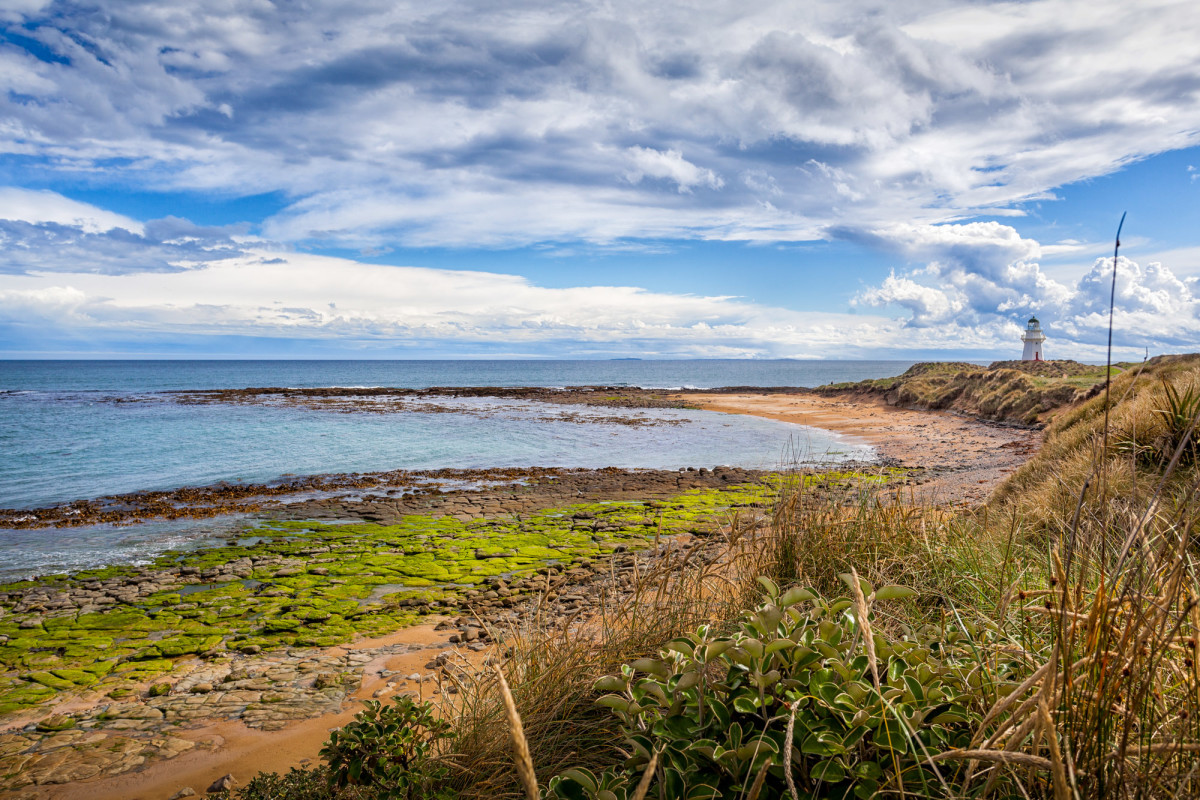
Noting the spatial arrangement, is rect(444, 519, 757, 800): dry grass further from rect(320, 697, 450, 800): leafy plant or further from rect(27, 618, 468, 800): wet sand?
rect(27, 618, 468, 800): wet sand

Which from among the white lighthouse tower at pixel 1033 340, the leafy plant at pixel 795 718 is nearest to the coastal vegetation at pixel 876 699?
the leafy plant at pixel 795 718

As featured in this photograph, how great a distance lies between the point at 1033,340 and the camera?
2191 inches

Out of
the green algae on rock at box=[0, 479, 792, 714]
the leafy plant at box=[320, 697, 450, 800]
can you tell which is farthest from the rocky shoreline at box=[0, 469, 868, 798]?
the leafy plant at box=[320, 697, 450, 800]

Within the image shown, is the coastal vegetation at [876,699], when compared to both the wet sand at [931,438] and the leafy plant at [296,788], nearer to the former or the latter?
the leafy plant at [296,788]

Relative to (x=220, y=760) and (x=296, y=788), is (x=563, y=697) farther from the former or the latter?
(x=220, y=760)

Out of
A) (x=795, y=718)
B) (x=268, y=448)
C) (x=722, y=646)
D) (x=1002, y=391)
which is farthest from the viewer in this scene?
(x=1002, y=391)

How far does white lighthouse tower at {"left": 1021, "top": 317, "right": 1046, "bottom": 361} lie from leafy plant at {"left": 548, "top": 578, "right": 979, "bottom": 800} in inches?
2522

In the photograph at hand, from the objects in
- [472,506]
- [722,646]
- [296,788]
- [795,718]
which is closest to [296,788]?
[296,788]

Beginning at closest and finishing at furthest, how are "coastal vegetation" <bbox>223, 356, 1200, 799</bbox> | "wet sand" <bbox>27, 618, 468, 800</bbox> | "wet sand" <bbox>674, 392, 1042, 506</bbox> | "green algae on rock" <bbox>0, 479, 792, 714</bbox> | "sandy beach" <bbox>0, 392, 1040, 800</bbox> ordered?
"coastal vegetation" <bbox>223, 356, 1200, 799</bbox>, "wet sand" <bbox>27, 618, 468, 800</bbox>, "sandy beach" <bbox>0, 392, 1040, 800</bbox>, "green algae on rock" <bbox>0, 479, 792, 714</bbox>, "wet sand" <bbox>674, 392, 1042, 506</bbox>

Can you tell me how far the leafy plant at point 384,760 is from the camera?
2.57 meters

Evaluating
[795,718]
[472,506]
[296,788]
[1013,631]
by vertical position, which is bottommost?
[472,506]

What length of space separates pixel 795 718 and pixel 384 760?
5.63 ft

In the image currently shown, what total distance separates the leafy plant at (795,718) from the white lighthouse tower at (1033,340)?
210ft

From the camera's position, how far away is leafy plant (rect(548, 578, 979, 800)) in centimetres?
173
